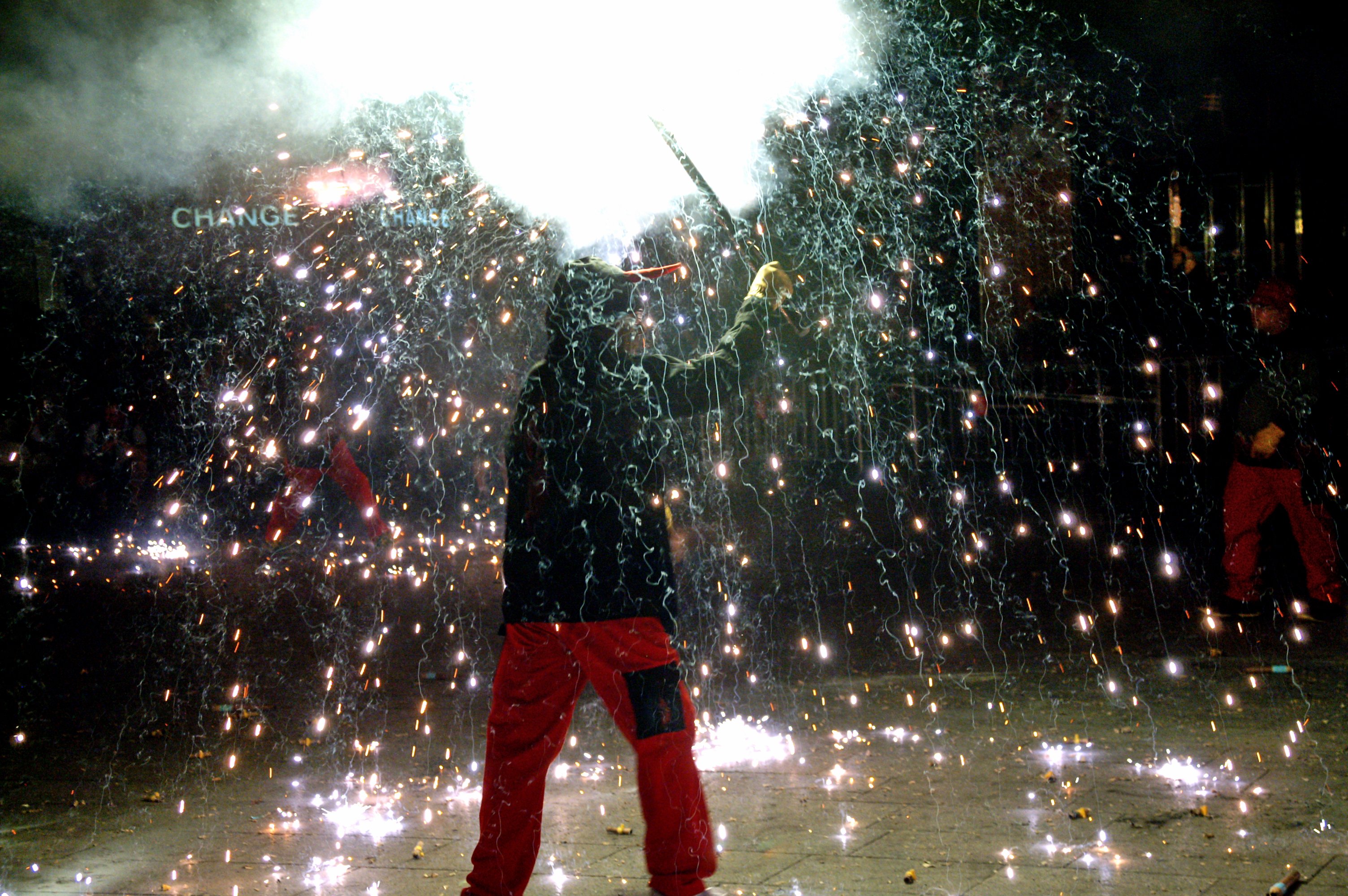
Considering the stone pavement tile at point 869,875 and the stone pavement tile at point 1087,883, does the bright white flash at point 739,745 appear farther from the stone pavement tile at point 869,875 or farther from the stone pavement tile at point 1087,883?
the stone pavement tile at point 1087,883

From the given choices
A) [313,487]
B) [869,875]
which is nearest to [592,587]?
[869,875]

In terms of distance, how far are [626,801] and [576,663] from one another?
4.30 ft

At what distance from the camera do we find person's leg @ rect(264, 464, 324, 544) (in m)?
11.3

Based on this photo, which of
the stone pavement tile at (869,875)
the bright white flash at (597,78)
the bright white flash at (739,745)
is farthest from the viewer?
the bright white flash at (597,78)

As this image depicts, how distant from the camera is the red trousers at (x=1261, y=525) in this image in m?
6.45

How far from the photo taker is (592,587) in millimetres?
2846

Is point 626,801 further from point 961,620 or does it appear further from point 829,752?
point 961,620

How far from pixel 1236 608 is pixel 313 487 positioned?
856 centimetres

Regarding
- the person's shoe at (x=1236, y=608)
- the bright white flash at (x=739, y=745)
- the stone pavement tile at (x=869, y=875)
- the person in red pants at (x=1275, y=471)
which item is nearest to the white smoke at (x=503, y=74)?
the bright white flash at (x=739, y=745)

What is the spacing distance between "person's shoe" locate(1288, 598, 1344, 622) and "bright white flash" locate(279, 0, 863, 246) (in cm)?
403

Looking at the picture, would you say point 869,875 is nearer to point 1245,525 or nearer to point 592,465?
point 592,465

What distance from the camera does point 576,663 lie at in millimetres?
2926

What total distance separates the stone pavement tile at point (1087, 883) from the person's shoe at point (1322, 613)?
4240 mm

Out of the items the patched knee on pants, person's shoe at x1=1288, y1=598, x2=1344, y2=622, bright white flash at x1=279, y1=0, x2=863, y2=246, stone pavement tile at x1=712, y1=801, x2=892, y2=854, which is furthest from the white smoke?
person's shoe at x1=1288, y1=598, x2=1344, y2=622
